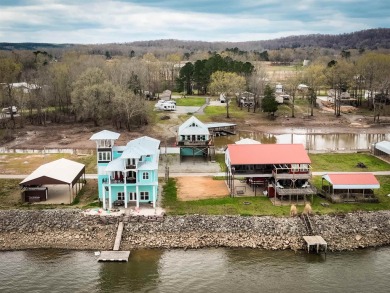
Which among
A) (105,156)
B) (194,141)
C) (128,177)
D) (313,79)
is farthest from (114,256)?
(313,79)

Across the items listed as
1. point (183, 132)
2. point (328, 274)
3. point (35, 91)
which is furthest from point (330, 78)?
point (328, 274)

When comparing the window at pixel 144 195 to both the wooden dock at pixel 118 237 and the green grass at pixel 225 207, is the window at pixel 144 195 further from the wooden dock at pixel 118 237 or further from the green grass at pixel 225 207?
the wooden dock at pixel 118 237

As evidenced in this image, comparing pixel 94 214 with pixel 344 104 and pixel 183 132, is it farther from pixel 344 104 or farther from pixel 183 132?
pixel 344 104

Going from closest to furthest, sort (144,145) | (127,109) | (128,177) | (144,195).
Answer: (128,177) → (144,195) → (144,145) → (127,109)

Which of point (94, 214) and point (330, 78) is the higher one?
point (330, 78)

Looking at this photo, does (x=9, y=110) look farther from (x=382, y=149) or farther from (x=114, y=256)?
(x=382, y=149)

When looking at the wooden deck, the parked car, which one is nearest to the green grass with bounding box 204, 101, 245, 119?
the parked car

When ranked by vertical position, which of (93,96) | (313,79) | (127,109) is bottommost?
(127,109)

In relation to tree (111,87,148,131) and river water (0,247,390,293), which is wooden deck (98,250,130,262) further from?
tree (111,87,148,131)

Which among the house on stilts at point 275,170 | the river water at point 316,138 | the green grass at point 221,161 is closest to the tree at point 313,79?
the river water at point 316,138
